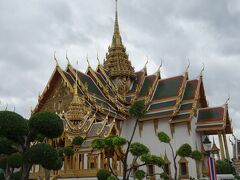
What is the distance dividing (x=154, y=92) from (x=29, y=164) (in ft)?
46.5

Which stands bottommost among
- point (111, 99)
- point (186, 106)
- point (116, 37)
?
point (186, 106)

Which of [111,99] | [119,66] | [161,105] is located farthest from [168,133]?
[119,66]

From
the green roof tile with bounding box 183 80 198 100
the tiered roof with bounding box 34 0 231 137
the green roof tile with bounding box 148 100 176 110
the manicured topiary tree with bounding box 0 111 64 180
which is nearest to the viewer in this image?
the manicured topiary tree with bounding box 0 111 64 180

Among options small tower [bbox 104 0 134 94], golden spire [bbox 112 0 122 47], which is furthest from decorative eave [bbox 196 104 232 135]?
golden spire [bbox 112 0 122 47]

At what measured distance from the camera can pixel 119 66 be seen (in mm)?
22406

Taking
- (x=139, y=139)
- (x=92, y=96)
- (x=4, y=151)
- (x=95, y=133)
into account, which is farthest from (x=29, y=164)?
(x=139, y=139)

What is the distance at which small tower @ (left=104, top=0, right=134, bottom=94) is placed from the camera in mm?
21594

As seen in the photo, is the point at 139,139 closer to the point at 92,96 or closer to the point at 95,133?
the point at 92,96

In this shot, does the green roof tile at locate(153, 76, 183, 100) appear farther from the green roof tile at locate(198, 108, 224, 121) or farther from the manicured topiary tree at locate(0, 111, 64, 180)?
the manicured topiary tree at locate(0, 111, 64, 180)

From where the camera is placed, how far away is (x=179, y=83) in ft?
65.7

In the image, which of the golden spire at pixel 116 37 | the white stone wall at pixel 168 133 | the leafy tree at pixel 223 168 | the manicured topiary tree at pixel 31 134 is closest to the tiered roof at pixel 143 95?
Answer: the white stone wall at pixel 168 133

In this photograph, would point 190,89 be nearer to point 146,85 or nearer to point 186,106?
point 186,106

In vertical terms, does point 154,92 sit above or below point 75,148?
above

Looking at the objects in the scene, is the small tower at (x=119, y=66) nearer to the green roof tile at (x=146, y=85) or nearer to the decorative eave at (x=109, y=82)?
the decorative eave at (x=109, y=82)
